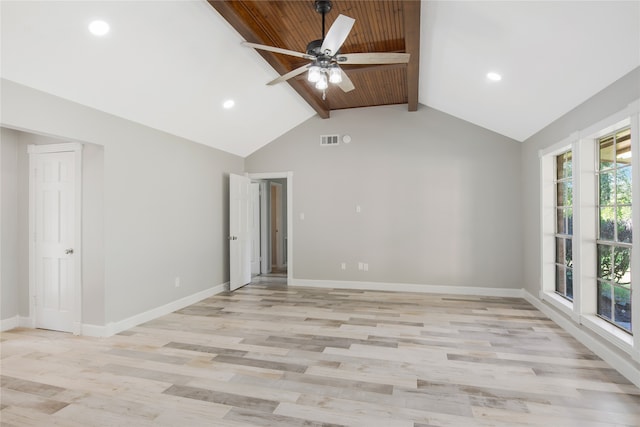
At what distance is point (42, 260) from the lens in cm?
400

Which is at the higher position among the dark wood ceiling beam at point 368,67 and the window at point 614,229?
the dark wood ceiling beam at point 368,67

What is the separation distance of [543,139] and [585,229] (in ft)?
4.78

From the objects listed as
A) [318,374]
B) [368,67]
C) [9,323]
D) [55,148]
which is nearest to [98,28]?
[55,148]

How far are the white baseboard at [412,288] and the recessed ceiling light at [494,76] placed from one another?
127 inches

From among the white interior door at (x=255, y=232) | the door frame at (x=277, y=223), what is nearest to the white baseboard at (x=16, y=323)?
the white interior door at (x=255, y=232)

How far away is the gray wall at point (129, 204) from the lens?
3234 millimetres

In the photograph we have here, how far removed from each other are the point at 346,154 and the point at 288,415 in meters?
4.51

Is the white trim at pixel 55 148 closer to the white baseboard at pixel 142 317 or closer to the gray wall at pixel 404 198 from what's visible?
the white baseboard at pixel 142 317

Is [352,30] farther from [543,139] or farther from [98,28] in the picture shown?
[543,139]

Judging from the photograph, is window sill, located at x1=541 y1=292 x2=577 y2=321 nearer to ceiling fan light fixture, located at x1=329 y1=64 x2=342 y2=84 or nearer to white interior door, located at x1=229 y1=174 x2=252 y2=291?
ceiling fan light fixture, located at x1=329 y1=64 x2=342 y2=84

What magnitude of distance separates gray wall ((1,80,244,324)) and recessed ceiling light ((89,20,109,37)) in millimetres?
843

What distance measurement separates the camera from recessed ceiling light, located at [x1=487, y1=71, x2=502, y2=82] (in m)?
3.57

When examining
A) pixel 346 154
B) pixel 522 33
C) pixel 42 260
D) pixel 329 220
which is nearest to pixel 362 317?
pixel 329 220

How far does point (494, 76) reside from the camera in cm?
362
